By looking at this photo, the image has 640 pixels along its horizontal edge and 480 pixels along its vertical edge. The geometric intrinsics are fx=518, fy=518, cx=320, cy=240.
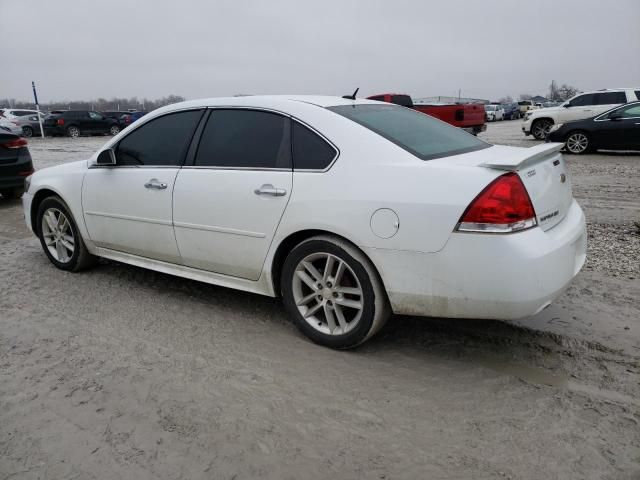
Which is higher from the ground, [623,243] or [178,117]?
[178,117]

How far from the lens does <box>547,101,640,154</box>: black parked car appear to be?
12219mm

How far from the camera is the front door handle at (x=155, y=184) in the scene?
383 cm

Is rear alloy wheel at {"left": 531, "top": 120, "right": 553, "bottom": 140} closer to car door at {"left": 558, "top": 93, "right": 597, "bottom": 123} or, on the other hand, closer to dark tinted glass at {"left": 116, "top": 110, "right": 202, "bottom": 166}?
car door at {"left": 558, "top": 93, "right": 597, "bottom": 123}

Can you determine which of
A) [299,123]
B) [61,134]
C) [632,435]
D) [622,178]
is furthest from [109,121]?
[632,435]

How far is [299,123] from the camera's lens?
11.0 ft

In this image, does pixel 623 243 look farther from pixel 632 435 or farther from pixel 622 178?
pixel 622 178

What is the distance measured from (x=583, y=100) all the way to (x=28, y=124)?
27.1 metres

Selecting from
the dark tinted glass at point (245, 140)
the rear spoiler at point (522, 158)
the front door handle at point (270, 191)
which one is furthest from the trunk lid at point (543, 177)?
the dark tinted glass at point (245, 140)

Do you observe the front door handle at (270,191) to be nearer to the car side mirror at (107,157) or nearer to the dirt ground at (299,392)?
the dirt ground at (299,392)

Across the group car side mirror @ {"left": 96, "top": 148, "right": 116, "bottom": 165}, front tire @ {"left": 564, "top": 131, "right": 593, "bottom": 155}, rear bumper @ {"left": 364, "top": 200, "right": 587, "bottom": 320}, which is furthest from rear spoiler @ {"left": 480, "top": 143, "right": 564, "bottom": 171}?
front tire @ {"left": 564, "top": 131, "right": 593, "bottom": 155}

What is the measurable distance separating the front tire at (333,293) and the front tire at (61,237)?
2356 millimetres

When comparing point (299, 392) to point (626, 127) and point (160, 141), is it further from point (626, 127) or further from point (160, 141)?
point (626, 127)

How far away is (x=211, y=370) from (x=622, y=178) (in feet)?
28.6

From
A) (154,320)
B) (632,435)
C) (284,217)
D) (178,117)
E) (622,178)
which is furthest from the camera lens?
(622,178)
